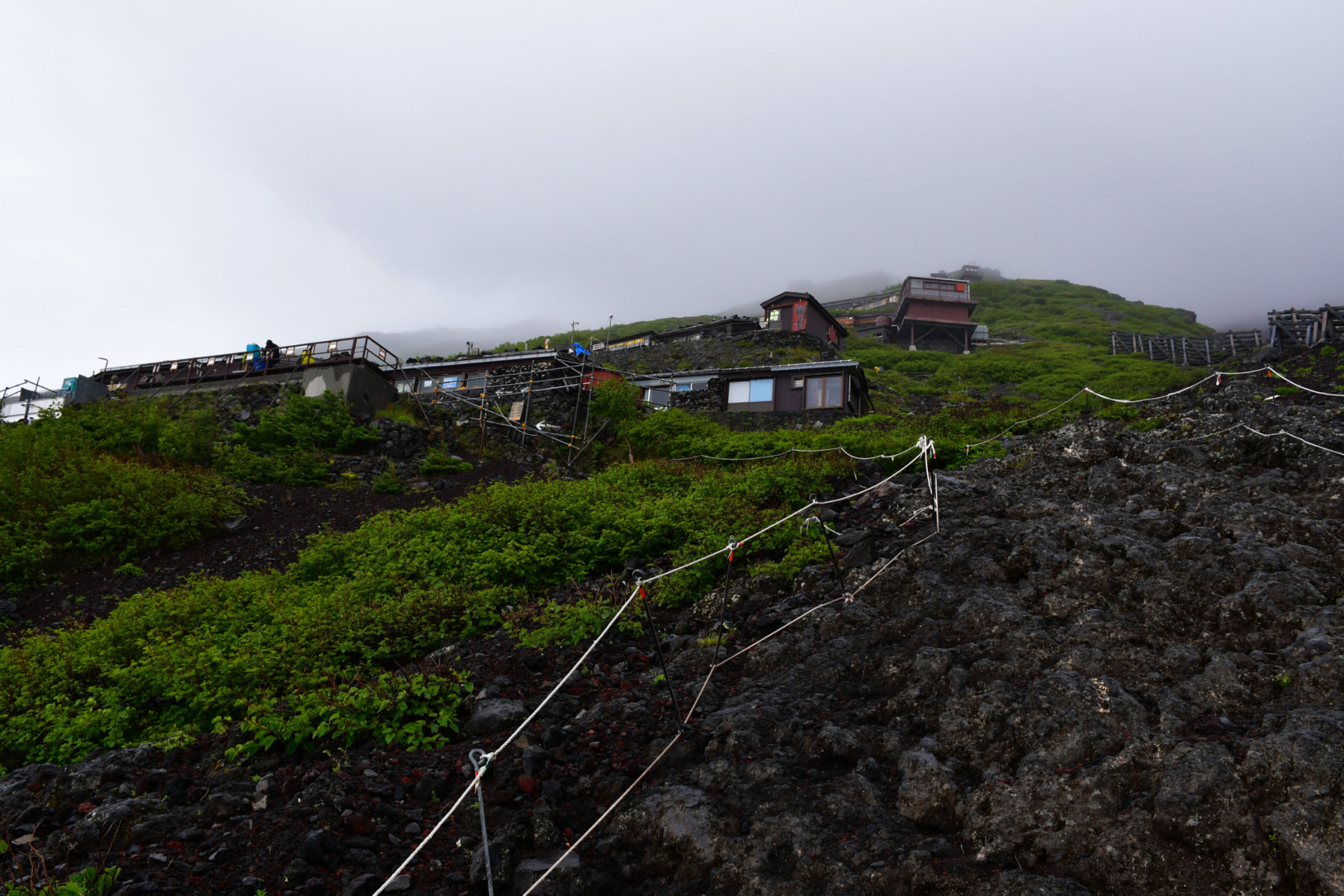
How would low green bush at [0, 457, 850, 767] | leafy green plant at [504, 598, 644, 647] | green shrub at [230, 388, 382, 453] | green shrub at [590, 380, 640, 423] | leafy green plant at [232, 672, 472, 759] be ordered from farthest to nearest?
1. green shrub at [590, 380, 640, 423]
2. green shrub at [230, 388, 382, 453]
3. leafy green plant at [504, 598, 644, 647]
4. low green bush at [0, 457, 850, 767]
5. leafy green plant at [232, 672, 472, 759]

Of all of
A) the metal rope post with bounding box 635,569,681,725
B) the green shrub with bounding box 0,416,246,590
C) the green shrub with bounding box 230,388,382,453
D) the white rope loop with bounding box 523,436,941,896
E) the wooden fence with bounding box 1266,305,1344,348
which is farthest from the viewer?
the wooden fence with bounding box 1266,305,1344,348

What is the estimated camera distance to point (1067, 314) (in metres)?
85.7

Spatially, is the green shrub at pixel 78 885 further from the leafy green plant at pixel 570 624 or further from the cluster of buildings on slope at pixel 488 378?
the cluster of buildings on slope at pixel 488 378

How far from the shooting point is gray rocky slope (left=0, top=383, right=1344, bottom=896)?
4.21m

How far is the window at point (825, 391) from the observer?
30.2 m

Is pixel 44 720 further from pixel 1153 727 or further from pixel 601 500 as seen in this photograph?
pixel 1153 727

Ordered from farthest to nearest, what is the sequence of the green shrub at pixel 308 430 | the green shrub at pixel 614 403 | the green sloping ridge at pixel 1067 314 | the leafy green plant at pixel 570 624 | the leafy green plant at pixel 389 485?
the green sloping ridge at pixel 1067 314
the green shrub at pixel 614 403
the green shrub at pixel 308 430
the leafy green plant at pixel 389 485
the leafy green plant at pixel 570 624

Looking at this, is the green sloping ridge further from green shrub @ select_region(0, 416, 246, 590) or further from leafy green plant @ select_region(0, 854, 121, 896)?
leafy green plant @ select_region(0, 854, 121, 896)

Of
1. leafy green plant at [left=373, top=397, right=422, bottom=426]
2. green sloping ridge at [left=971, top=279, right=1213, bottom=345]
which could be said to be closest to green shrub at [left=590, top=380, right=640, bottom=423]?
leafy green plant at [left=373, top=397, right=422, bottom=426]

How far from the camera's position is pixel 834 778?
17.7 feet

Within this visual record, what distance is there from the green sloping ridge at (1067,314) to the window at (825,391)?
44.8 m

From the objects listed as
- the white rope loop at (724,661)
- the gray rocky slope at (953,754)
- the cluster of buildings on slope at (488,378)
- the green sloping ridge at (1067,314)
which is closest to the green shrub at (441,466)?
the cluster of buildings on slope at (488,378)

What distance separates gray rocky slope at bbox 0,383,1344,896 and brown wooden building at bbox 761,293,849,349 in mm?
40519

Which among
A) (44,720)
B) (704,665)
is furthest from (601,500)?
(44,720)
